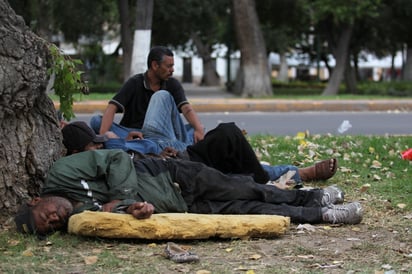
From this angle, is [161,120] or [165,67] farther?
[165,67]

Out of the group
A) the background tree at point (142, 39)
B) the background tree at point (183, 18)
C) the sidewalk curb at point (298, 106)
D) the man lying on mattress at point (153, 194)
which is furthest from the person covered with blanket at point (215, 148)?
the background tree at point (183, 18)

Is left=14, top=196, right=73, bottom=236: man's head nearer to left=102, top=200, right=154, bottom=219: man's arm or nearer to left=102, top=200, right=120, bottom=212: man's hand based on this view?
left=102, top=200, right=120, bottom=212: man's hand

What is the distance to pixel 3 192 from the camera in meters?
4.83

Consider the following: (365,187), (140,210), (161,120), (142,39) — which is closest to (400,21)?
(142,39)

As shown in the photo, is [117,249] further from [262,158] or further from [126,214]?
[262,158]

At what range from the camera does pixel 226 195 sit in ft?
16.1

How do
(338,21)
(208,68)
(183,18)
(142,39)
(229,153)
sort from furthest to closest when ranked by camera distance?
(208,68) < (183,18) < (338,21) < (142,39) < (229,153)

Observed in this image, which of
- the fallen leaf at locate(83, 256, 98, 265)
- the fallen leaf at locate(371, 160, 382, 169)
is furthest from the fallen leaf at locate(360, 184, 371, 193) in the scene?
the fallen leaf at locate(83, 256, 98, 265)

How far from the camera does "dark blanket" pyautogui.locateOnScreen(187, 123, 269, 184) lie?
17.2ft

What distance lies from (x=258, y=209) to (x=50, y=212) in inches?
51.5

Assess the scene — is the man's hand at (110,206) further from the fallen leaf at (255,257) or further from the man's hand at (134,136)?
the man's hand at (134,136)

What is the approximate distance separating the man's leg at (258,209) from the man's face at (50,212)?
80 cm

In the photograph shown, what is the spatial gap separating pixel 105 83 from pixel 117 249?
27310 mm

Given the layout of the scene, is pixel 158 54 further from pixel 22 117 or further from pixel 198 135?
pixel 22 117
